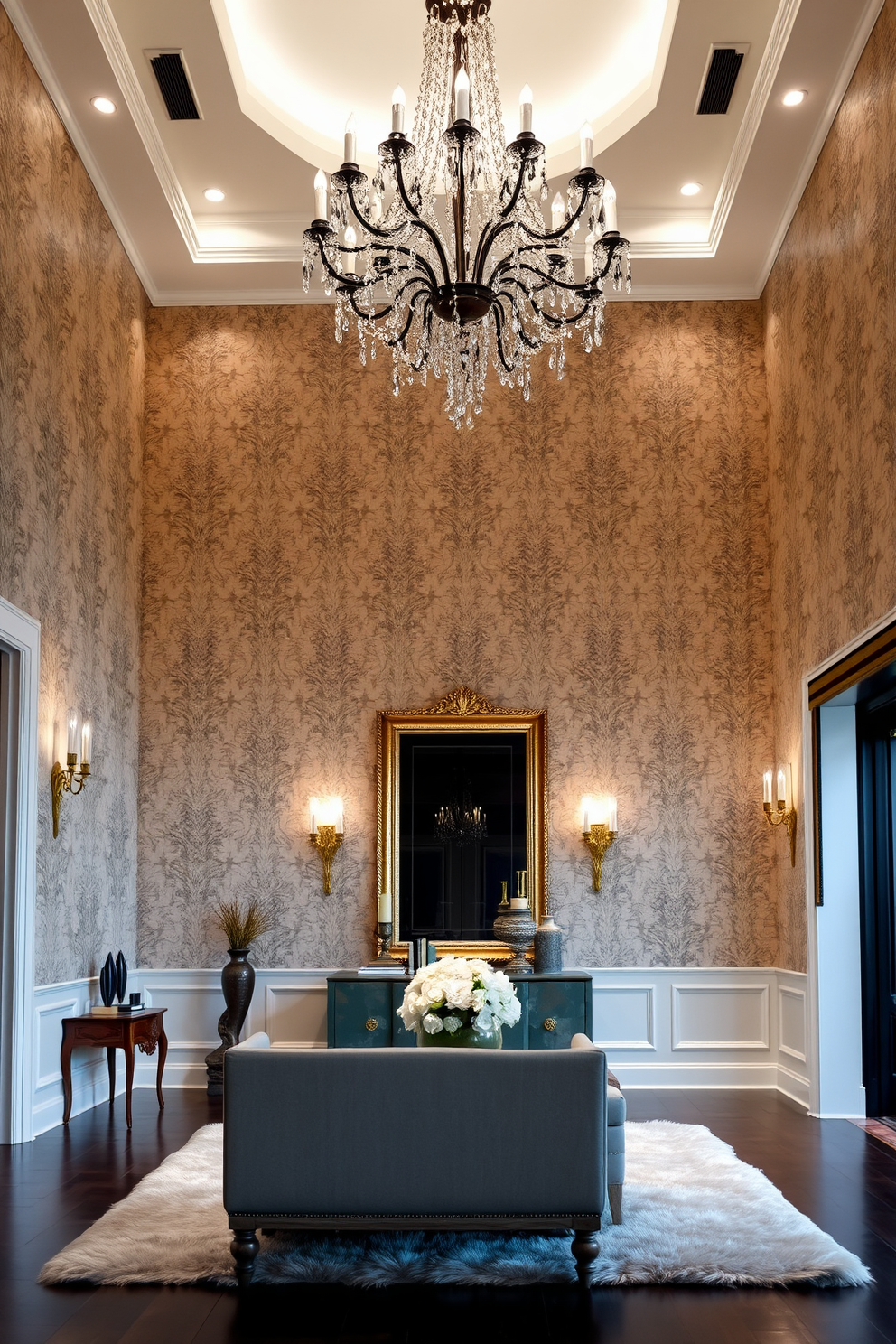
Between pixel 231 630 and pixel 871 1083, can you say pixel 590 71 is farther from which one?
pixel 871 1083

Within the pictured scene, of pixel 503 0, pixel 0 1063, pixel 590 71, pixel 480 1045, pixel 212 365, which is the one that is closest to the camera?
pixel 480 1045

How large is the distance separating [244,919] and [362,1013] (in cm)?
122

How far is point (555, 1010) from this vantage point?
7293 millimetres

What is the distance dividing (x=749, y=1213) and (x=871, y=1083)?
268 centimetres

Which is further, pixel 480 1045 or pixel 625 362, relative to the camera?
pixel 625 362

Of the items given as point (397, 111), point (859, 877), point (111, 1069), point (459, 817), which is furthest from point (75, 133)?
point (859, 877)

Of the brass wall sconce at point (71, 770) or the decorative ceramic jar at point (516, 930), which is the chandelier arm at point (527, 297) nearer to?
A: the brass wall sconce at point (71, 770)

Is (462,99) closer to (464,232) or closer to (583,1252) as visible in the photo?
(464,232)

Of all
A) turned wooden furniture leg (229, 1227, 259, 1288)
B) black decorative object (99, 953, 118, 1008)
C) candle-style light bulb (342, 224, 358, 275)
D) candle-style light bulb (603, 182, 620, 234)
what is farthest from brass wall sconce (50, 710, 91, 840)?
candle-style light bulb (603, 182, 620, 234)

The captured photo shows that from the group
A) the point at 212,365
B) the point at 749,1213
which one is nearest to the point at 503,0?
the point at 212,365

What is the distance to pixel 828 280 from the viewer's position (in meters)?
6.75

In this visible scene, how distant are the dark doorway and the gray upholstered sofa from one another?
11.7 feet

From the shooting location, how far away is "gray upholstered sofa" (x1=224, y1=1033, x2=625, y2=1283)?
3893mm

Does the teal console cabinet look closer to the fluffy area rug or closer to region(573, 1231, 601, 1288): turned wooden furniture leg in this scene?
the fluffy area rug
